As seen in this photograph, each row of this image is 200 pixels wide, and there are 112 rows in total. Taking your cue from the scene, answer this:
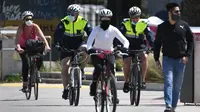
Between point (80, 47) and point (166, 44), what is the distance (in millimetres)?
2485

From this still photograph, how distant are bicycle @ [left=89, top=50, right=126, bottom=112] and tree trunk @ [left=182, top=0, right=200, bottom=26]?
357 inches

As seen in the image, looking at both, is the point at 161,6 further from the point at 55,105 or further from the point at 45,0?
the point at 55,105

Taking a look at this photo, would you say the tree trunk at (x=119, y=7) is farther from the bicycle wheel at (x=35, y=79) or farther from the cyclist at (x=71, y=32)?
the cyclist at (x=71, y=32)

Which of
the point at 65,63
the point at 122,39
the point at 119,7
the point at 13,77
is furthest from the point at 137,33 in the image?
the point at 119,7

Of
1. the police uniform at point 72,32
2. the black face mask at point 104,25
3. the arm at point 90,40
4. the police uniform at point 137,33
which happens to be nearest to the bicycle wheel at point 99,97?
the arm at point 90,40

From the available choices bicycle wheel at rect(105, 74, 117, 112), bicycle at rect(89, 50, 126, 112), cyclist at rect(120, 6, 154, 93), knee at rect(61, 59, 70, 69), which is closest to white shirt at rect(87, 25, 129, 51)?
bicycle at rect(89, 50, 126, 112)

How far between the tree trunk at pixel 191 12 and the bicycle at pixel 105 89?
907cm

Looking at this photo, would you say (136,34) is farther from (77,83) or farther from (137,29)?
(77,83)

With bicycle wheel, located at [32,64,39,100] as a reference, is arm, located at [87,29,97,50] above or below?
above

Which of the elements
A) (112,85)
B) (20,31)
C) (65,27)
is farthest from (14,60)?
(112,85)

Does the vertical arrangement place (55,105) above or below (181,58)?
below

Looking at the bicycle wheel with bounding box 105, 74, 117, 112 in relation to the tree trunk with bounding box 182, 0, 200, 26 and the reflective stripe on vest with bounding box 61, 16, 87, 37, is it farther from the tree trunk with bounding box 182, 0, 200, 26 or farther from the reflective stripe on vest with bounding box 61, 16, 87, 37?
the tree trunk with bounding box 182, 0, 200, 26

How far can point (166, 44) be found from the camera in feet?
38.6

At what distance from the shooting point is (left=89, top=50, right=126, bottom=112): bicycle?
1154 centimetres
